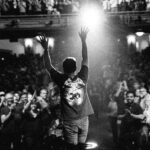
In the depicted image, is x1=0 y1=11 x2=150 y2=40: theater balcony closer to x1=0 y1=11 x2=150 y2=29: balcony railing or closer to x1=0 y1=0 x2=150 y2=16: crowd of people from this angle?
x1=0 y1=11 x2=150 y2=29: balcony railing

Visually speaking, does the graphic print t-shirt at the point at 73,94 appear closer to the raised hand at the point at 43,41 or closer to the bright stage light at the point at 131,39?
the raised hand at the point at 43,41

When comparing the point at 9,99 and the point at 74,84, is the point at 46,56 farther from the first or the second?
the point at 9,99

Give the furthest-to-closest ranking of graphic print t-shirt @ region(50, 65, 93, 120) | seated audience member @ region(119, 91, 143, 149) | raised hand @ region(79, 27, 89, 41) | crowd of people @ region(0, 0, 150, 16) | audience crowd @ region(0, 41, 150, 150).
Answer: crowd of people @ region(0, 0, 150, 16)
seated audience member @ region(119, 91, 143, 149)
audience crowd @ region(0, 41, 150, 150)
raised hand @ region(79, 27, 89, 41)
graphic print t-shirt @ region(50, 65, 93, 120)

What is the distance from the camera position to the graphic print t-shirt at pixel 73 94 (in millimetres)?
3000

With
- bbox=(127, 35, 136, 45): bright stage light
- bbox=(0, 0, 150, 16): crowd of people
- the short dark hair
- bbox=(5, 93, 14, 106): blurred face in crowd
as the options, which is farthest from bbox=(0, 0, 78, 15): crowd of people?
the short dark hair

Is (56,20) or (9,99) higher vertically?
(56,20)

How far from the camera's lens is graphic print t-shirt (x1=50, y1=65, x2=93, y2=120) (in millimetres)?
3000

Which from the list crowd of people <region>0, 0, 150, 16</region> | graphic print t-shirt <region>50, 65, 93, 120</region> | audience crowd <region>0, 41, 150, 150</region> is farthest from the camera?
crowd of people <region>0, 0, 150, 16</region>

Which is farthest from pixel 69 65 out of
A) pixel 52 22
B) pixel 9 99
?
pixel 52 22

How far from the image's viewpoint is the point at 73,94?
9.82 ft

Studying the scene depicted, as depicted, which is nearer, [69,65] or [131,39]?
[69,65]

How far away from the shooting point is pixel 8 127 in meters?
6.58

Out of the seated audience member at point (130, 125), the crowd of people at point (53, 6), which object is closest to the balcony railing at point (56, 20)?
the crowd of people at point (53, 6)

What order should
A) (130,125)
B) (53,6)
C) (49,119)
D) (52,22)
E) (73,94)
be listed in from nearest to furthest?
(73,94), (130,125), (49,119), (52,22), (53,6)
